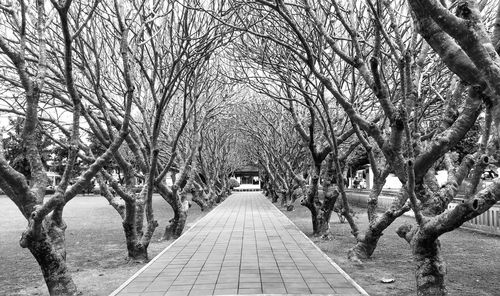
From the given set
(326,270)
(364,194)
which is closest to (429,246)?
(326,270)

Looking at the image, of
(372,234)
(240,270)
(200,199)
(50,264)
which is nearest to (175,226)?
(240,270)

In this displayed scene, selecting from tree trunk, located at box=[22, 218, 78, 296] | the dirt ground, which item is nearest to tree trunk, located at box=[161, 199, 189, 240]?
the dirt ground

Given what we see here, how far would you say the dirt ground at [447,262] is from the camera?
6305 millimetres

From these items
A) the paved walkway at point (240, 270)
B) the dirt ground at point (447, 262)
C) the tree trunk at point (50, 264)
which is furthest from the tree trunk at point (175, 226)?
the tree trunk at point (50, 264)

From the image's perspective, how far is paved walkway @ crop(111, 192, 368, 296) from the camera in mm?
5984

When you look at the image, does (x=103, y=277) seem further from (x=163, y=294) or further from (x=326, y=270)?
(x=326, y=270)

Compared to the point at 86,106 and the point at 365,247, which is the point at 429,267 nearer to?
the point at 365,247

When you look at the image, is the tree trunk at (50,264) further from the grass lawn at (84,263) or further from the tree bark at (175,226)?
the tree bark at (175,226)

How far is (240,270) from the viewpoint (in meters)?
7.29

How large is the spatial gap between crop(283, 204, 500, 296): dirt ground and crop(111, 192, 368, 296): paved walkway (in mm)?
484

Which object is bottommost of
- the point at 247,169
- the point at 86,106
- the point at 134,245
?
the point at 134,245

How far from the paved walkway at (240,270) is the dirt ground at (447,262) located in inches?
19.0

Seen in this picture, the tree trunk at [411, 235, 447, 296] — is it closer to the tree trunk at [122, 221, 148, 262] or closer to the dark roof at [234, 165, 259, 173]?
the tree trunk at [122, 221, 148, 262]

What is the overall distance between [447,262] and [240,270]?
4.16 meters
